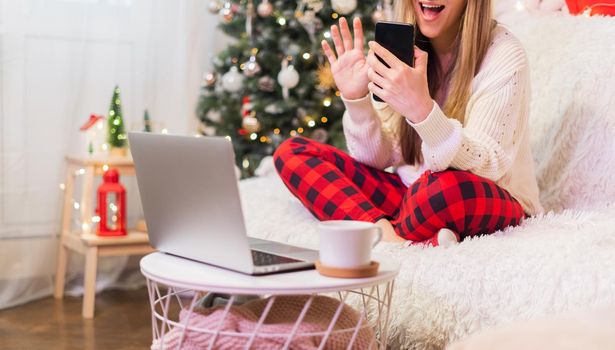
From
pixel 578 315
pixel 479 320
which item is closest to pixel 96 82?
pixel 479 320

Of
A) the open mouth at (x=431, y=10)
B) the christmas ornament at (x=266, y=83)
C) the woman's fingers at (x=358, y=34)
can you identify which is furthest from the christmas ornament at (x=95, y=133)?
the open mouth at (x=431, y=10)

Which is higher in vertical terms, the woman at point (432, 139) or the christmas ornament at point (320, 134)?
the woman at point (432, 139)

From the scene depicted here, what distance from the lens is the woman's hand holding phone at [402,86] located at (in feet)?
5.09

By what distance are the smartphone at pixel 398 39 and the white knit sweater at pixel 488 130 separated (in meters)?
0.15

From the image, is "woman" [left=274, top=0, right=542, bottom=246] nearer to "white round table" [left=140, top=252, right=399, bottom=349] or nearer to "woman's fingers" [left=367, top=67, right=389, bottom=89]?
"woman's fingers" [left=367, top=67, right=389, bottom=89]

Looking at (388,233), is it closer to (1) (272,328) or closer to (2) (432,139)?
(2) (432,139)

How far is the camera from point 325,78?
2732mm

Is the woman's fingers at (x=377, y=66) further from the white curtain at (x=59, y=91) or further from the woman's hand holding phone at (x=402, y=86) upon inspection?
the white curtain at (x=59, y=91)

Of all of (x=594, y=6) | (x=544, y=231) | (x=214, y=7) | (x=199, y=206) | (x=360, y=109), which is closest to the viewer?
(x=199, y=206)

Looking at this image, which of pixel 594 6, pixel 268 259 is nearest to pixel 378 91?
pixel 268 259

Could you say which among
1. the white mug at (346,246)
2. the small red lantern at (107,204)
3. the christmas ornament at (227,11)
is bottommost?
the small red lantern at (107,204)

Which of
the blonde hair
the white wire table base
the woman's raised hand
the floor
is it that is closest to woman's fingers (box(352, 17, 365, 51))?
the woman's raised hand

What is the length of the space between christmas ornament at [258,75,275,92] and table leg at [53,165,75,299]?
70cm

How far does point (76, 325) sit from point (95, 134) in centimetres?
63
